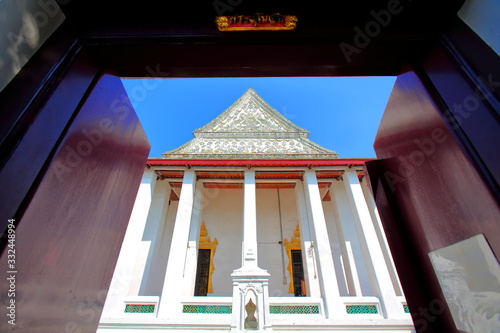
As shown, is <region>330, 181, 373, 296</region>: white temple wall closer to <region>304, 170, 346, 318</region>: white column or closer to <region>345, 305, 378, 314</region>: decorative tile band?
<region>345, 305, 378, 314</region>: decorative tile band

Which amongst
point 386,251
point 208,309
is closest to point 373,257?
point 386,251

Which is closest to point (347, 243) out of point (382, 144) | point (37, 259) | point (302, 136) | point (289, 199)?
point (289, 199)

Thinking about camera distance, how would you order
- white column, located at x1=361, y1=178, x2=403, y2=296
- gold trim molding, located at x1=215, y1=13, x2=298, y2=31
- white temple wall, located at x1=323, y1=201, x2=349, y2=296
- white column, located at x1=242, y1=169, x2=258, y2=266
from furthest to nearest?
white temple wall, located at x1=323, y1=201, x2=349, y2=296 → white column, located at x1=361, y1=178, x2=403, y2=296 → white column, located at x1=242, y1=169, x2=258, y2=266 → gold trim molding, located at x1=215, y1=13, x2=298, y2=31

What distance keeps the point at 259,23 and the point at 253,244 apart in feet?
15.9

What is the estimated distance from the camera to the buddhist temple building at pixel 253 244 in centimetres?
446

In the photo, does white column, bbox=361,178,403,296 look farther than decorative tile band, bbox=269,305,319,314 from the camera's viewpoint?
Yes

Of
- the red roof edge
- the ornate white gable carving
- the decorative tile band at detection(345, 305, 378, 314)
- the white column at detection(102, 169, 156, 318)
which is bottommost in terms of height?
the decorative tile band at detection(345, 305, 378, 314)

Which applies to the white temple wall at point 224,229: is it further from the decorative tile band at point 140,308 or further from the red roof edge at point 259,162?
the decorative tile band at point 140,308

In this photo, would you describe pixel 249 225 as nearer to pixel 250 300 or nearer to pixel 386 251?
pixel 250 300

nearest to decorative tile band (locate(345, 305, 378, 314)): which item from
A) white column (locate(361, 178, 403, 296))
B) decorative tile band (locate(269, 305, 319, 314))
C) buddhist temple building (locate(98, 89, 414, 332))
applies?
buddhist temple building (locate(98, 89, 414, 332))

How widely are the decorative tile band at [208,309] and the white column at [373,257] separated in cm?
327

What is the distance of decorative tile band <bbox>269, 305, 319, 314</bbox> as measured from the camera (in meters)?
4.75

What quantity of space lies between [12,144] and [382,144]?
2163 mm

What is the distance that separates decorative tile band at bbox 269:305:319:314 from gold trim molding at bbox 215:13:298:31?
525 cm
